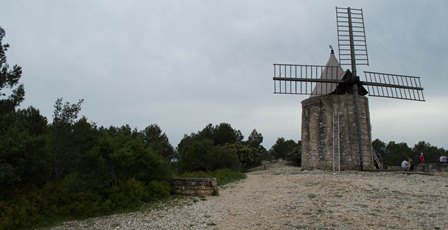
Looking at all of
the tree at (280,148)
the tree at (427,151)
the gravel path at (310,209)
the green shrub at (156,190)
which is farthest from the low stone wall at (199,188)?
the tree at (427,151)

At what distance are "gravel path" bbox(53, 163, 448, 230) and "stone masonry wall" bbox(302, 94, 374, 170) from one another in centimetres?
629

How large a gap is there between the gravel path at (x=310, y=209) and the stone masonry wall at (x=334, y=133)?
20.6 ft

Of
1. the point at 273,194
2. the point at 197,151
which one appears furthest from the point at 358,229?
the point at 197,151

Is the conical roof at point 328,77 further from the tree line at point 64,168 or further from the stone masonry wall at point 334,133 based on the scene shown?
the tree line at point 64,168

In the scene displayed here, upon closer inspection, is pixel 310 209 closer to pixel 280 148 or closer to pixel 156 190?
pixel 156 190

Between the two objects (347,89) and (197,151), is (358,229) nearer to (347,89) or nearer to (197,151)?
(347,89)

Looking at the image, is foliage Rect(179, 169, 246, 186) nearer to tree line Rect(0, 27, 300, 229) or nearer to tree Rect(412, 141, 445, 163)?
tree line Rect(0, 27, 300, 229)

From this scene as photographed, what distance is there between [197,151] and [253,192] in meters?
17.8

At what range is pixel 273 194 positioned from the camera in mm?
16828

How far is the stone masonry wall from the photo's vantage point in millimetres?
25531

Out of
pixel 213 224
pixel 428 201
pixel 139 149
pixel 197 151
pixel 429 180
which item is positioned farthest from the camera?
pixel 197 151

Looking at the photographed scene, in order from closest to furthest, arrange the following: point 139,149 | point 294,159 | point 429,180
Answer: point 139,149, point 429,180, point 294,159

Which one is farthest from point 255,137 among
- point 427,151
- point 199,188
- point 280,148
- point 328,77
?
point 199,188

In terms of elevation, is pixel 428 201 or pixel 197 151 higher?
pixel 197 151
